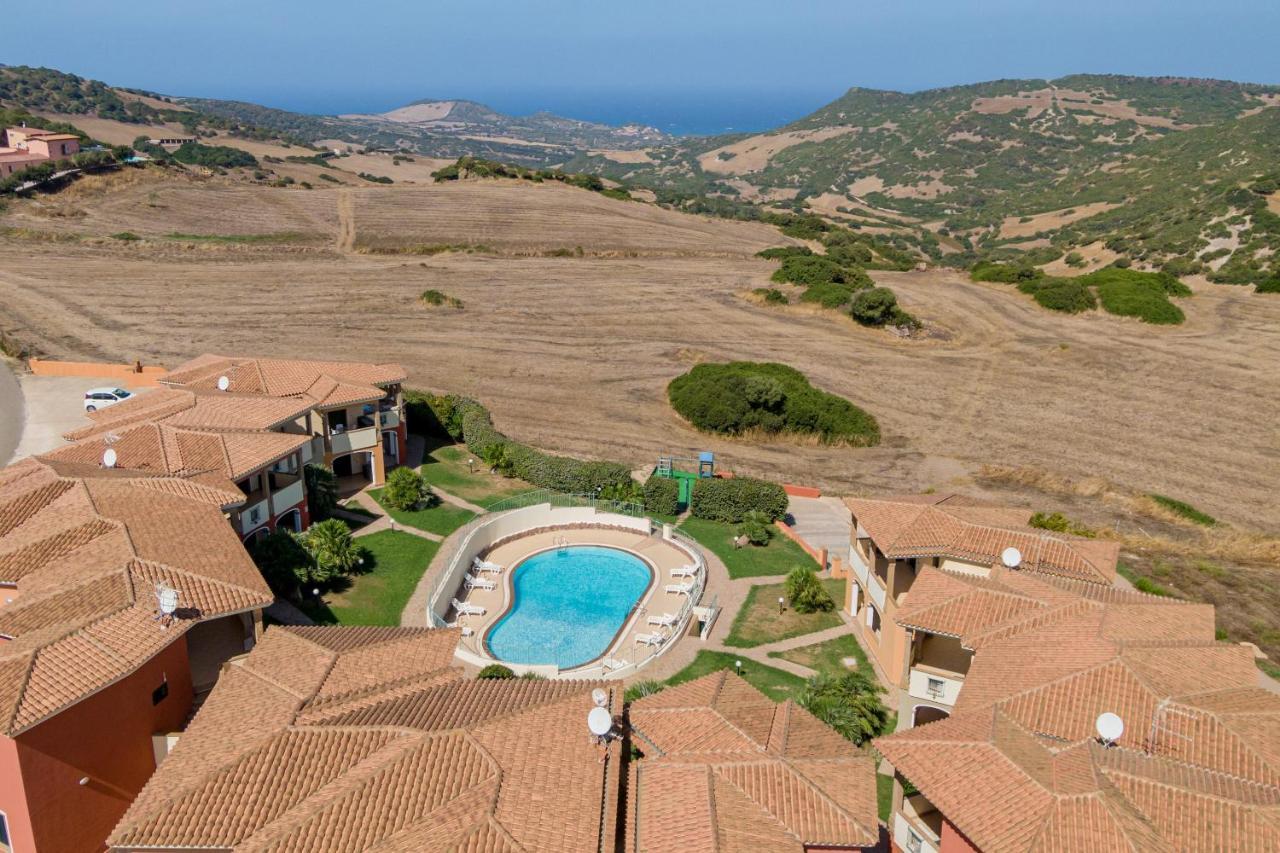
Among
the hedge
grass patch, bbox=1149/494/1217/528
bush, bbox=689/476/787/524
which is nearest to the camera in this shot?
bush, bbox=689/476/787/524

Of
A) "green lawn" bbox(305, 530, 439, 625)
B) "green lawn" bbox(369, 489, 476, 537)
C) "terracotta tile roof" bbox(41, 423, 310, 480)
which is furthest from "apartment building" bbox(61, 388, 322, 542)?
"green lawn" bbox(369, 489, 476, 537)

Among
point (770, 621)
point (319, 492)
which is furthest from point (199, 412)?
point (770, 621)

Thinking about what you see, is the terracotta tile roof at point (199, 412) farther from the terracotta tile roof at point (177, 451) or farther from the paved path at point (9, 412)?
the paved path at point (9, 412)

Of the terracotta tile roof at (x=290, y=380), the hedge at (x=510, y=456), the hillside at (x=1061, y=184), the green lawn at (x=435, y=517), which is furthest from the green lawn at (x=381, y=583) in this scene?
the hillside at (x=1061, y=184)

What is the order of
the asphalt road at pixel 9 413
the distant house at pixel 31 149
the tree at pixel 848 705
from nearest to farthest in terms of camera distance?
the tree at pixel 848 705 < the asphalt road at pixel 9 413 < the distant house at pixel 31 149

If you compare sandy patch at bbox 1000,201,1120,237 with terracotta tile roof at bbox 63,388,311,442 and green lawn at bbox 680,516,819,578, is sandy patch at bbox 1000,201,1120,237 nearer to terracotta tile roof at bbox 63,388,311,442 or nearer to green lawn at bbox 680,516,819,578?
green lawn at bbox 680,516,819,578

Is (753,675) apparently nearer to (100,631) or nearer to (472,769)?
(472,769)
